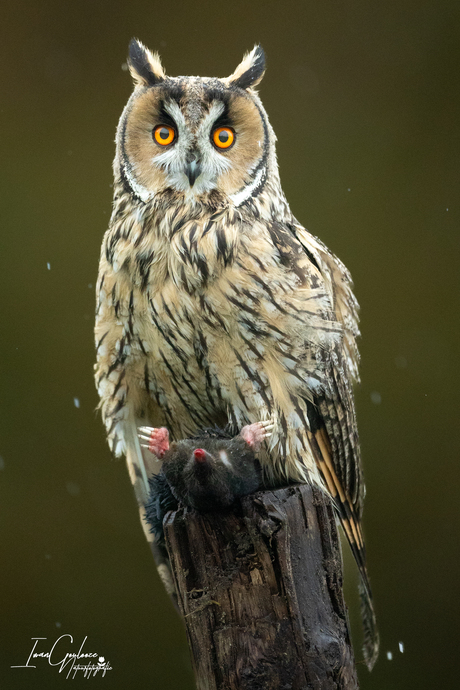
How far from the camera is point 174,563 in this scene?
128 cm

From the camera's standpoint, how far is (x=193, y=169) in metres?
1.41

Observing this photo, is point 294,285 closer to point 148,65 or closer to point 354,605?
point 148,65

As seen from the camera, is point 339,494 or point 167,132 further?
point 339,494

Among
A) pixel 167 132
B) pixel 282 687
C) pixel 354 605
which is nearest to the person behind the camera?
pixel 282 687

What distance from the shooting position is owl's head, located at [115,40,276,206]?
1.42m

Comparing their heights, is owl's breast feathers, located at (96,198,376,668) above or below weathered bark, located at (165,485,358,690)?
above

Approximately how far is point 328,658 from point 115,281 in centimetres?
94

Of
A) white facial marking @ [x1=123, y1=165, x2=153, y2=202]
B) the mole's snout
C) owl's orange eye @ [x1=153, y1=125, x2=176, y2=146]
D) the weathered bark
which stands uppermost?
owl's orange eye @ [x1=153, y1=125, x2=176, y2=146]

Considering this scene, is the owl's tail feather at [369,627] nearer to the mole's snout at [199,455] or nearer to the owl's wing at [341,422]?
the owl's wing at [341,422]

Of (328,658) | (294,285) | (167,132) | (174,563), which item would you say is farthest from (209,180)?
(328,658)

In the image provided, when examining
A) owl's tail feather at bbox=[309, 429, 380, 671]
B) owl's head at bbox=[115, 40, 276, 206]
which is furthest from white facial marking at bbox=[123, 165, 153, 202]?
owl's tail feather at bbox=[309, 429, 380, 671]

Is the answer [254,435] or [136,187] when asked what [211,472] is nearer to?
[254,435]

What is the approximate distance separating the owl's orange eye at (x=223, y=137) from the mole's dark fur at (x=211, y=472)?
0.67 m

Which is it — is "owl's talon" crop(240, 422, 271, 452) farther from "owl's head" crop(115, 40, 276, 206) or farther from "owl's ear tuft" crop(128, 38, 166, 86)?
"owl's ear tuft" crop(128, 38, 166, 86)
